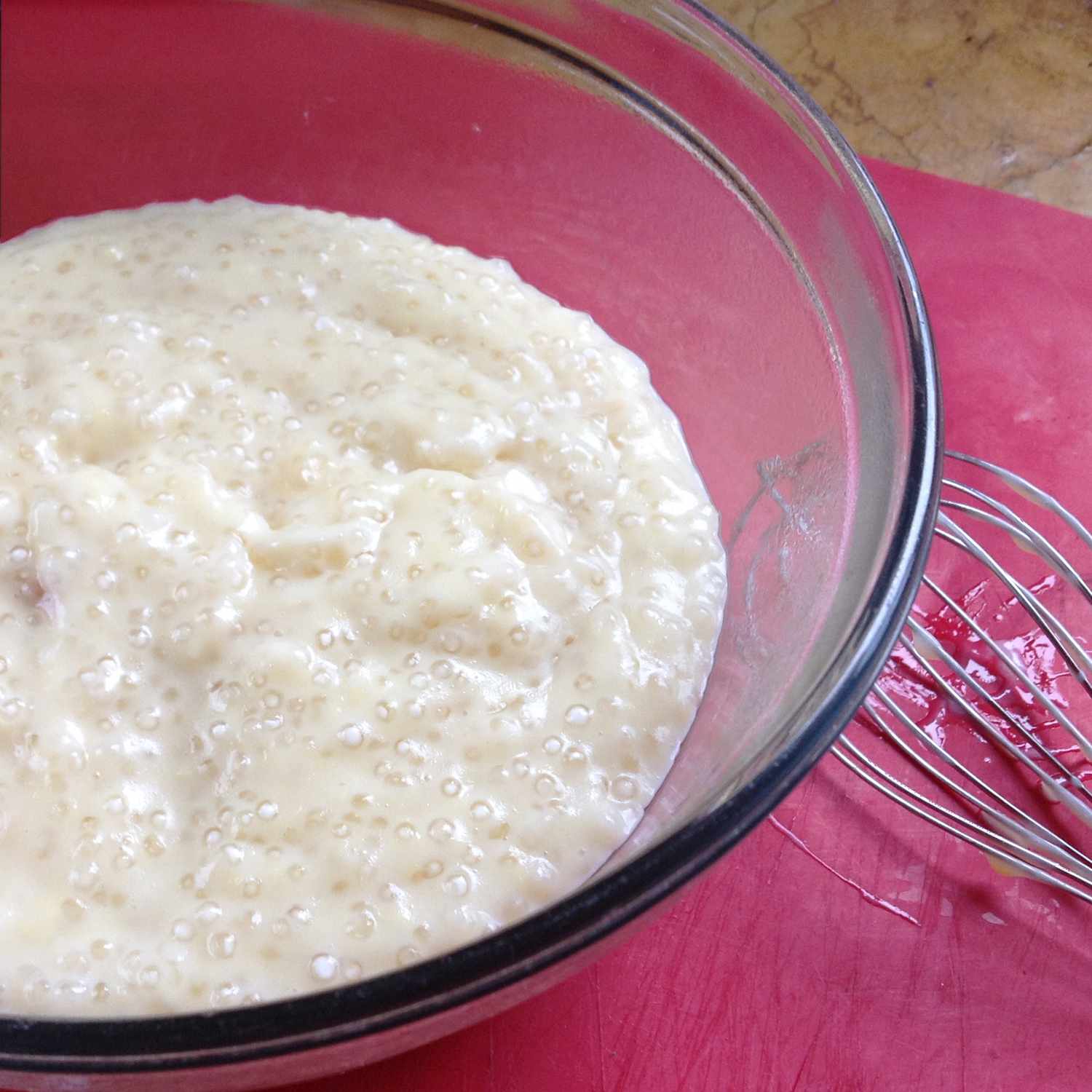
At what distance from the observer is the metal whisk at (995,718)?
0.71m

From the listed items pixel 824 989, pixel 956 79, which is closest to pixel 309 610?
pixel 824 989

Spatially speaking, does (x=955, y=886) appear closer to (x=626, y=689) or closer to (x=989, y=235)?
(x=626, y=689)

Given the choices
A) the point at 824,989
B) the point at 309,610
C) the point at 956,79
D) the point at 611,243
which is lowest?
the point at 824,989

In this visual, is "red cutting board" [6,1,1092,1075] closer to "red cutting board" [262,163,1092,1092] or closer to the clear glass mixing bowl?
"red cutting board" [262,163,1092,1092]

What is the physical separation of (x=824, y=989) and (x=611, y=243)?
0.56 m

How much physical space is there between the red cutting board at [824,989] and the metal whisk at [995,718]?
0.02 m

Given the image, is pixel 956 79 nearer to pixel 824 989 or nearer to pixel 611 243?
pixel 611 243

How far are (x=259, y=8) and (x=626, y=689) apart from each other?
61 cm

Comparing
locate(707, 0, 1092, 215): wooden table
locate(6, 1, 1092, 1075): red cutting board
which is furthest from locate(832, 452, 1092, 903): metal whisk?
locate(707, 0, 1092, 215): wooden table

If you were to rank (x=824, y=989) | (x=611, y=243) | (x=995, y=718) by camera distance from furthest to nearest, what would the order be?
1. (x=611, y=243)
2. (x=995, y=718)
3. (x=824, y=989)

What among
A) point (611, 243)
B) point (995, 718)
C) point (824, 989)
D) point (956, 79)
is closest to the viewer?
point (824, 989)

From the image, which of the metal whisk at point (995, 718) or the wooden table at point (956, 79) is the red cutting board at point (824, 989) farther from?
the wooden table at point (956, 79)

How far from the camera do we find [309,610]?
26.9 inches

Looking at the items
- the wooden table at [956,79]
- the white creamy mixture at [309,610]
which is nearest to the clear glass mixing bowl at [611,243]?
the white creamy mixture at [309,610]
